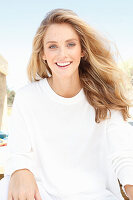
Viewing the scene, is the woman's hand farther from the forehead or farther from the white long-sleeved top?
the forehead

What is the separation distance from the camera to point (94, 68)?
1.65 meters

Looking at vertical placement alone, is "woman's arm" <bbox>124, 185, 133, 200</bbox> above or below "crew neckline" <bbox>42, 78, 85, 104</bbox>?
below

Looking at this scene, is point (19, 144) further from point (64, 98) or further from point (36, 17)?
point (36, 17)

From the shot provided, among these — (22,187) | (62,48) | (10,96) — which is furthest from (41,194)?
(10,96)

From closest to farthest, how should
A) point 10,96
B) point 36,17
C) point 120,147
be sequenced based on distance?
point 120,147 < point 10,96 < point 36,17

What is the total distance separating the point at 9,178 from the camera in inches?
53.4

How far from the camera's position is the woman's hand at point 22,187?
1228mm

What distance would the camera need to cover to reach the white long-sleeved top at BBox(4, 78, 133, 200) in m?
1.46

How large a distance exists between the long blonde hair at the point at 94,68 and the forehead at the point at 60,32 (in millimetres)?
24

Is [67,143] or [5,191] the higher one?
[67,143]

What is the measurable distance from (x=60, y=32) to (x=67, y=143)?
0.56m

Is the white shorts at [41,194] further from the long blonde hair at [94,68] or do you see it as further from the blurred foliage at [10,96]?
the blurred foliage at [10,96]

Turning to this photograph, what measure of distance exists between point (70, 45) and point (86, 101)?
12.1 inches

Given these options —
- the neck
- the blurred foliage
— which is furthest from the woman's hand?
the blurred foliage
